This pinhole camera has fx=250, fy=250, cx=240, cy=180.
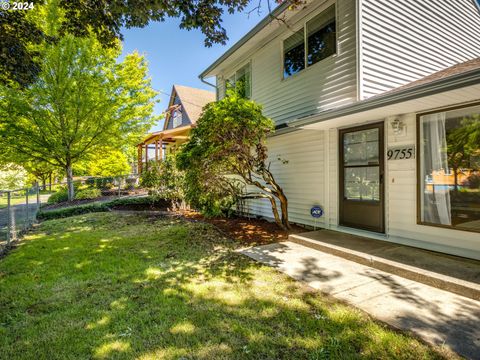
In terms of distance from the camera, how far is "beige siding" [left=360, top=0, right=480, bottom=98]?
17.6 ft

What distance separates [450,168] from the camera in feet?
14.1

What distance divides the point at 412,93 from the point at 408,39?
3508mm

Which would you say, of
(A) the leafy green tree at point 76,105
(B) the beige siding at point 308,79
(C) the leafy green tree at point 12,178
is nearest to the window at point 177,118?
(A) the leafy green tree at point 76,105

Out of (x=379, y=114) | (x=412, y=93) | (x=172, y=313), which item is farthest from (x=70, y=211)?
(x=412, y=93)

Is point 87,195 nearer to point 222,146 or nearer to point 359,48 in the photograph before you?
point 222,146

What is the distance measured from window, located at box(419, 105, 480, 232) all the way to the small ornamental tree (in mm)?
2914

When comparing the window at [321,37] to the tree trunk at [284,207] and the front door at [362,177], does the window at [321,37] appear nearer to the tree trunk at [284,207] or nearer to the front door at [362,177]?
the front door at [362,177]

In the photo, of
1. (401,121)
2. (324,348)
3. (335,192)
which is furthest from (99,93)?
(324,348)

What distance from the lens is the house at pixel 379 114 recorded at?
419cm

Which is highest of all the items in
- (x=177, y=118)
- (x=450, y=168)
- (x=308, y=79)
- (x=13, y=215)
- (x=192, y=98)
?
(x=192, y=98)

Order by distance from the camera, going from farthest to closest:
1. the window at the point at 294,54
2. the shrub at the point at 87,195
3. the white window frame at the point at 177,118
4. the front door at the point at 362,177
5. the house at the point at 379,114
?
the white window frame at the point at 177,118, the shrub at the point at 87,195, the window at the point at 294,54, the front door at the point at 362,177, the house at the point at 379,114

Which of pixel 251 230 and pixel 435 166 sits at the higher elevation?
pixel 435 166

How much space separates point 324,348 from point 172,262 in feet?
9.63

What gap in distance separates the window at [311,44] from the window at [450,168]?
9.20 ft
